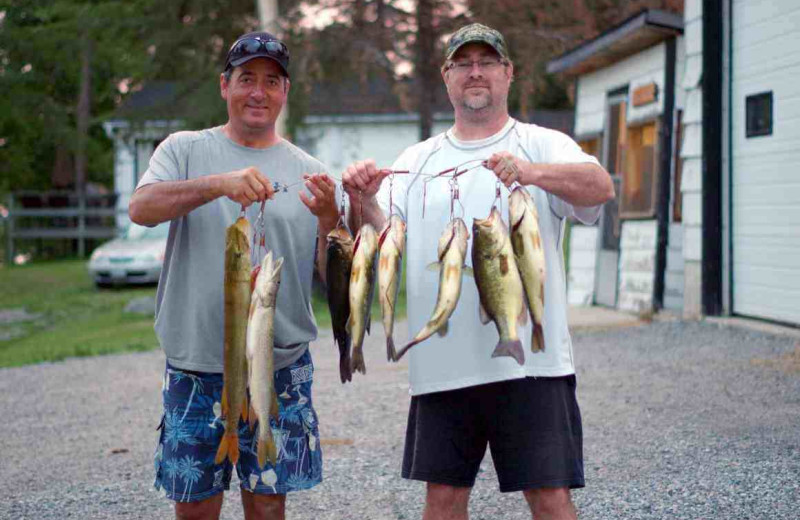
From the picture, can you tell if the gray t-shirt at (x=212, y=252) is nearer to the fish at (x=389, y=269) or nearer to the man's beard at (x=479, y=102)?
the fish at (x=389, y=269)

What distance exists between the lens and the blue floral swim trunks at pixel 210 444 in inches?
150

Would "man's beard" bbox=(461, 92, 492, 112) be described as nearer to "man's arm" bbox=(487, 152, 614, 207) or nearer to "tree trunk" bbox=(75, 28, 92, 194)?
"man's arm" bbox=(487, 152, 614, 207)

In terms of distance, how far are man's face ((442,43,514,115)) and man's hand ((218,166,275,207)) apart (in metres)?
0.81

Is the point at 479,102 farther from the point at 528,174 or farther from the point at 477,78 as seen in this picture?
the point at 528,174

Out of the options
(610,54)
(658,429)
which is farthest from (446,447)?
(610,54)

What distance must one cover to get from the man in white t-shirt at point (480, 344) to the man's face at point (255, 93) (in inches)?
19.3

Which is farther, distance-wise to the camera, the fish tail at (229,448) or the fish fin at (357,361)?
the fish tail at (229,448)

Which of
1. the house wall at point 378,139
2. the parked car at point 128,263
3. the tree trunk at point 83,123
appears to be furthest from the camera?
the tree trunk at point 83,123

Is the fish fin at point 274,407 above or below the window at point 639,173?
below

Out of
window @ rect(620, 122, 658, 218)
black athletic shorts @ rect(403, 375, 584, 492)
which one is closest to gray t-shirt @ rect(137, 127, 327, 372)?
black athletic shorts @ rect(403, 375, 584, 492)

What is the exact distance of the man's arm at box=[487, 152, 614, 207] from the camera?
334 centimetres

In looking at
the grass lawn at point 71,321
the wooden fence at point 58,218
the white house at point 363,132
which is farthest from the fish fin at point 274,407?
the wooden fence at point 58,218

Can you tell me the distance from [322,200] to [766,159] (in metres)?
7.79

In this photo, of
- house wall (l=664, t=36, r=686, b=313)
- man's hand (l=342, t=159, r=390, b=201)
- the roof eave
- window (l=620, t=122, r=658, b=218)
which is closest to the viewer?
man's hand (l=342, t=159, r=390, b=201)
